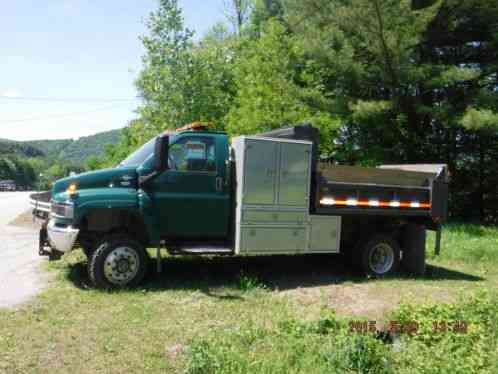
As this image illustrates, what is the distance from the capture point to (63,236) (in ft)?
22.4

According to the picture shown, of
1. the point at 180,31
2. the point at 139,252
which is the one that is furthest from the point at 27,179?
the point at 139,252

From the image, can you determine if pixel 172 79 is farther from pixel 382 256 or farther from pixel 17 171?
pixel 17 171

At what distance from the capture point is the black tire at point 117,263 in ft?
22.6

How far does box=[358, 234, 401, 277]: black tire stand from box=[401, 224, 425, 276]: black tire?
237mm

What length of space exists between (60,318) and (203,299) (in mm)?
1873

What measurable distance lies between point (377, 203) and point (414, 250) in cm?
137

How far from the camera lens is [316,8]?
18.3 meters

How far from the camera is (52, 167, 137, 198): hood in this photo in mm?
7062

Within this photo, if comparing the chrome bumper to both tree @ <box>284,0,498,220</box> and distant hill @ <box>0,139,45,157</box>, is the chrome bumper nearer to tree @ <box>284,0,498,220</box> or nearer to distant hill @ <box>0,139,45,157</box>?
tree @ <box>284,0,498,220</box>

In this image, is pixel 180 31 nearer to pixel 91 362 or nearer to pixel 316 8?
pixel 316 8

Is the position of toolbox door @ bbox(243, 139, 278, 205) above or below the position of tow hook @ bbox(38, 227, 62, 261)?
above
